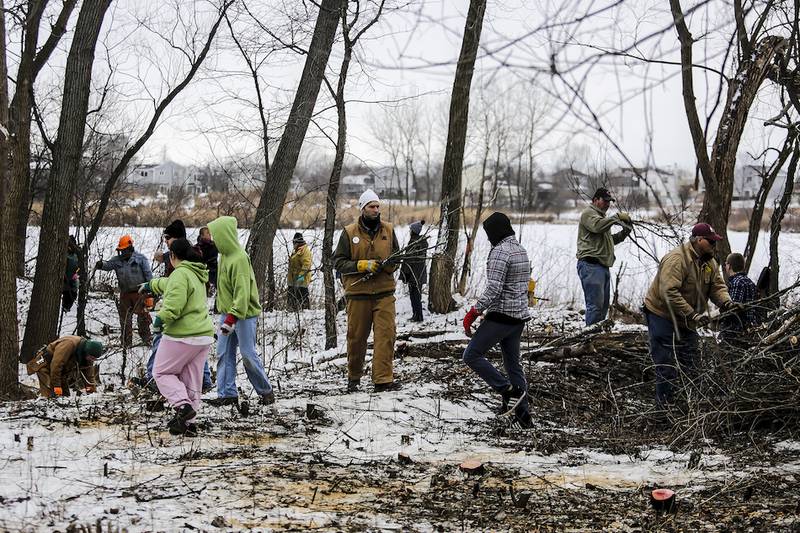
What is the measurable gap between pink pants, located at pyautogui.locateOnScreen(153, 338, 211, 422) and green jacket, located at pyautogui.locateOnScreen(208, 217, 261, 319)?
2.11 ft

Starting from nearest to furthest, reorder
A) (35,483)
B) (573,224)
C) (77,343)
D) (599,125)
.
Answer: (599,125), (35,483), (77,343), (573,224)

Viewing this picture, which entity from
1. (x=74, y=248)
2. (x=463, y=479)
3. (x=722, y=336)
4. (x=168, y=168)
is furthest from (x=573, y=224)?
(x=463, y=479)

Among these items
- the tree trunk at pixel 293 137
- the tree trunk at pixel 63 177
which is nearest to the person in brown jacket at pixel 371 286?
the tree trunk at pixel 293 137

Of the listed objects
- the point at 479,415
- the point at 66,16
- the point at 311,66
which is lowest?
the point at 479,415

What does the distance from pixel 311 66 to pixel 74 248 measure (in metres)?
6.07

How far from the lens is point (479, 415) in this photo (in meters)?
7.44

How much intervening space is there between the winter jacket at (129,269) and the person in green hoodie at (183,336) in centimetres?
665

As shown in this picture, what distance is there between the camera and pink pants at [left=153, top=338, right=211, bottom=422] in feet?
20.4

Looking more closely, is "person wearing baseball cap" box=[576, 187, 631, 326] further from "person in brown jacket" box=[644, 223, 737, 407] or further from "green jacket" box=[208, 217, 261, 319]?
"green jacket" box=[208, 217, 261, 319]

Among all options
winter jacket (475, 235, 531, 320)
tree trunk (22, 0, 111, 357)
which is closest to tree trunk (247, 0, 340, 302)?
tree trunk (22, 0, 111, 357)

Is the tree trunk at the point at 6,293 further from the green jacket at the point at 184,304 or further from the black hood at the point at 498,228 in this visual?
the black hood at the point at 498,228

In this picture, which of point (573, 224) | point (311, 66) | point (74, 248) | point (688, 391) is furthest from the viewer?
point (573, 224)

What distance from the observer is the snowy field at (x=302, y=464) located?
434 cm

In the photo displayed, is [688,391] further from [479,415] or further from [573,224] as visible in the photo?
[573,224]
